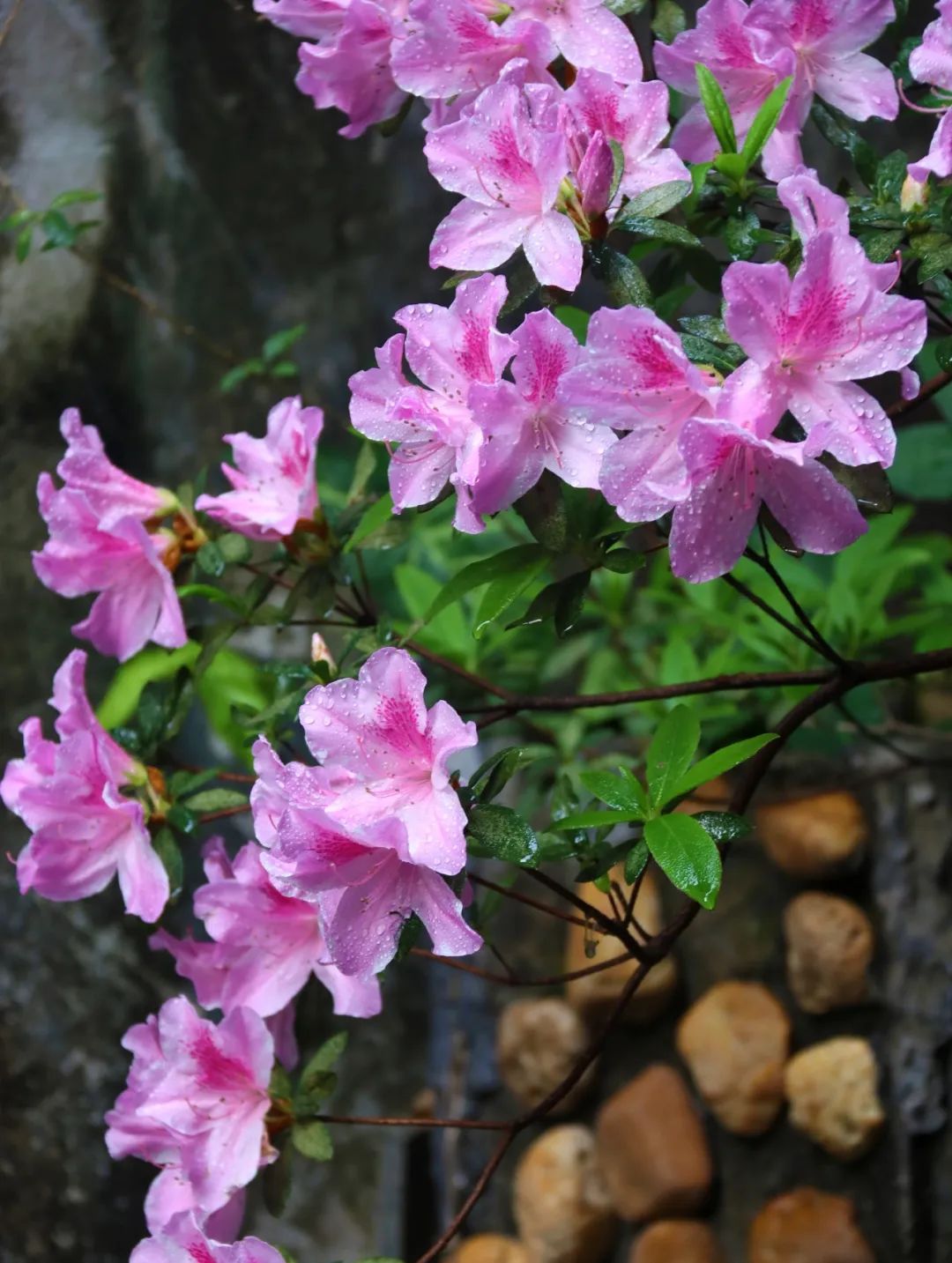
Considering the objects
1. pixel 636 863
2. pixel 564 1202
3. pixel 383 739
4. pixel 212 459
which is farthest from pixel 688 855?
pixel 212 459

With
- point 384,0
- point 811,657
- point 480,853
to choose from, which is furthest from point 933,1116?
point 384,0

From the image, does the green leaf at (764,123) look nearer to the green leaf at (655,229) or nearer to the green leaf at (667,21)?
the green leaf at (655,229)

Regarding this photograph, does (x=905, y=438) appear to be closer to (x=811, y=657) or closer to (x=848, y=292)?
(x=811, y=657)

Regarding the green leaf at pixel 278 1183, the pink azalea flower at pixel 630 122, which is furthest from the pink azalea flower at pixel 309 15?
the green leaf at pixel 278 1183

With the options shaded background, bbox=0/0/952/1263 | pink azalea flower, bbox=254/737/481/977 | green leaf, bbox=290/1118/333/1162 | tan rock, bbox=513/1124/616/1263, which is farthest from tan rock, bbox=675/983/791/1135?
pink azalea flower, bbox=254/737/481/977

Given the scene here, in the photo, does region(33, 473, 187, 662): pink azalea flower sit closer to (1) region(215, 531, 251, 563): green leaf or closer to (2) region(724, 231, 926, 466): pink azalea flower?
(1) region(215, 531, 251, 563): green leaf

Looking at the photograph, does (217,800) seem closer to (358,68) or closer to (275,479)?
(275,479)
